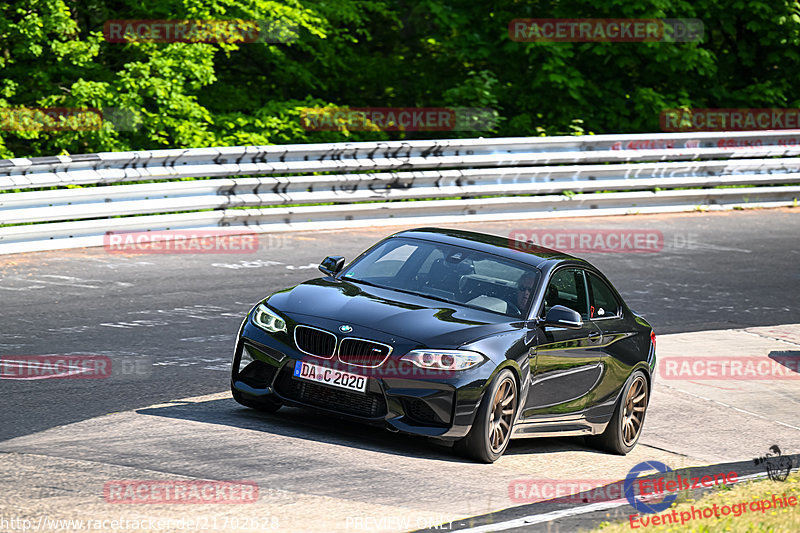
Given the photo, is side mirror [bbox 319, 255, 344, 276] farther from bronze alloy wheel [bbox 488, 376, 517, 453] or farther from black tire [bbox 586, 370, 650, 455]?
black tire [bbox 586, 370, 650, 455]

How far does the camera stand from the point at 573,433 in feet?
29.6

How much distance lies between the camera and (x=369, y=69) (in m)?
23.5

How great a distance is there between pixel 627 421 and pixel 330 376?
2.81 m

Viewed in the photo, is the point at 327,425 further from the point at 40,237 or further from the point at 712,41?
the point at 712,41

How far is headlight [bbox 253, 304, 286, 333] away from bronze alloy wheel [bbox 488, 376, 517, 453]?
1491 mm

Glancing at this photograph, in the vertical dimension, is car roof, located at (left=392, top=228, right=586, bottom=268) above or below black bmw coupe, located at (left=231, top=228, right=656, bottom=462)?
above

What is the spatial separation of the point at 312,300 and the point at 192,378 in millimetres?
1692

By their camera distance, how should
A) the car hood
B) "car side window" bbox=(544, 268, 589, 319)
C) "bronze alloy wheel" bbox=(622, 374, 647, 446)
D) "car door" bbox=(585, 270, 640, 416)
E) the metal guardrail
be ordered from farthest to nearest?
the metal guardrail
"bronze alloy wheel" bbox=(622, 374, 647, 446)
"car door" bbox=(585, 270, 640, 416)
"car side window" bbox=(544, 268, 589, 319)
the car hood

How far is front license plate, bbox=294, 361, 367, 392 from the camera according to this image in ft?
25.6

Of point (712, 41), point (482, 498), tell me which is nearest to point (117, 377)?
point (482, 498)

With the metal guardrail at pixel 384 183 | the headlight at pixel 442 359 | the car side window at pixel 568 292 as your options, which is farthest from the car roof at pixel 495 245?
the metal guardrail at pixel 384 183

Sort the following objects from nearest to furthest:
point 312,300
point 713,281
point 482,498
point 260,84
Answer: point 482,498
point 312,300
point 713,281
point 260,84

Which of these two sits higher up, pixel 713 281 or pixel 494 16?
pixel 494 16

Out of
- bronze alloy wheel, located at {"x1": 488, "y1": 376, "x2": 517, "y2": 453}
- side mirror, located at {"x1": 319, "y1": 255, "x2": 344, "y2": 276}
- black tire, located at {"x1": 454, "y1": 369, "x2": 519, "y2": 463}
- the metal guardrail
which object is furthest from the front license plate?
the metal guardrail
